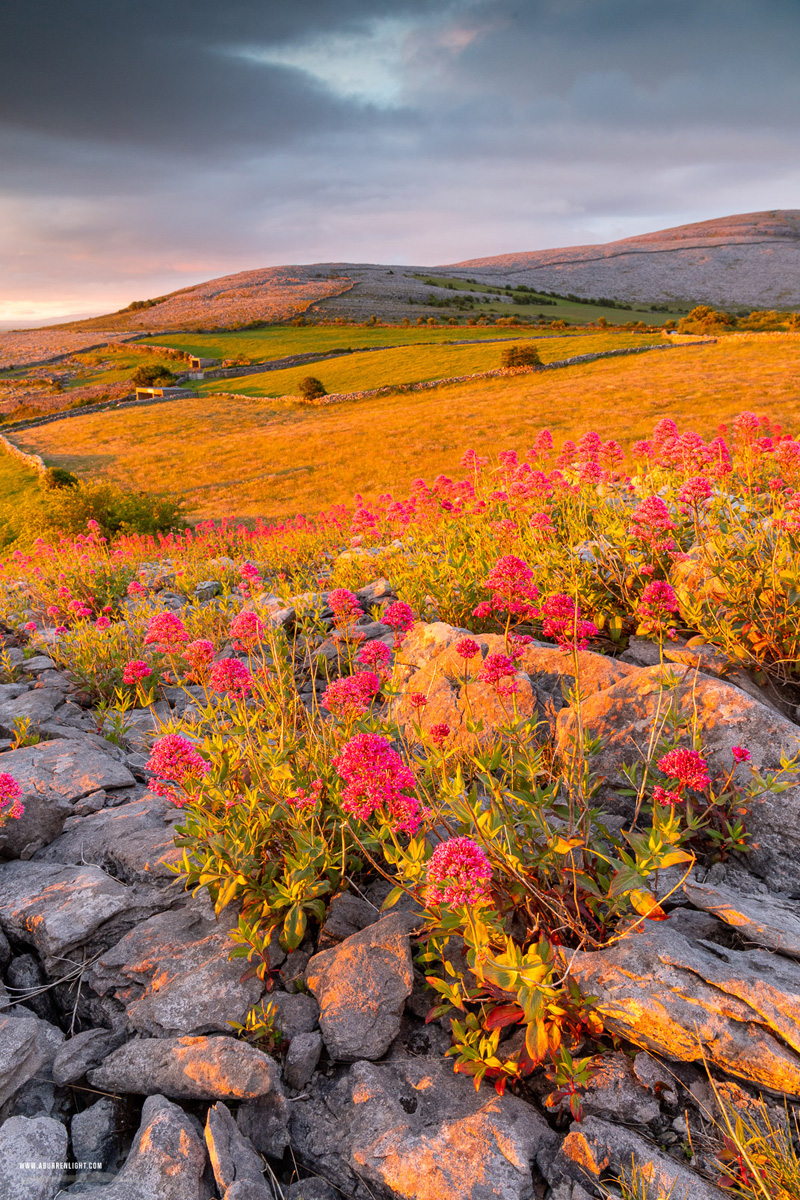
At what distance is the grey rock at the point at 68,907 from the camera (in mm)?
3465

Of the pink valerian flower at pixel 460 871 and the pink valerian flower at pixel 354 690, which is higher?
the pink valerian flower at pixel 354 690

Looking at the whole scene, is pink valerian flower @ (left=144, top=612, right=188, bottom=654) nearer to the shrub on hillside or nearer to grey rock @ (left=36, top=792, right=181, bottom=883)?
grey rock @ (left=36, top=792, right=181, bottom=883)

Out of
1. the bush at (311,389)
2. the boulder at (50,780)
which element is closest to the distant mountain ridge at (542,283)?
the bush at (311,389)

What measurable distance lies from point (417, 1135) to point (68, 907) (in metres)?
2.33

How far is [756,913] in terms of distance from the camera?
2994 mm

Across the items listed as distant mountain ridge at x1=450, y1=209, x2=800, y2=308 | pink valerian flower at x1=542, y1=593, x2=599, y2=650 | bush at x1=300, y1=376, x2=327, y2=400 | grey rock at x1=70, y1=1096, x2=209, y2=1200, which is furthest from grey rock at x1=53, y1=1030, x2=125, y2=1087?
distant mountain ridge at x1=450, y1=209, x2=800, y2=308

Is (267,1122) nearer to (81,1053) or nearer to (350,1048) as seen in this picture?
(350,1048)

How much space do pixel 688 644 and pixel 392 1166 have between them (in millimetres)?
4224

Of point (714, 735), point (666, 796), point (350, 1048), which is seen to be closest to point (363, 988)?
point (350, 1048)

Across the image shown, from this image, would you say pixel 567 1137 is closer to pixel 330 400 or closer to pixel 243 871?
pixel 243 871

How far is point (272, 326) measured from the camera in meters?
82.6

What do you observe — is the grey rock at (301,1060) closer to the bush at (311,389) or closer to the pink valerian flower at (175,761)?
the pink valerian flower at (175,761)

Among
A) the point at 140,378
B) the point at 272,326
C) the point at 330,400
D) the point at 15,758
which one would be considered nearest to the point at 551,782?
the point at 15,758

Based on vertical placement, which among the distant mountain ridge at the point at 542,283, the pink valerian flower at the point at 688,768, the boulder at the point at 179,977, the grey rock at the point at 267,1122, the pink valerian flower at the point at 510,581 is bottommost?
the grey rock at the point at 267,1122
